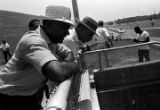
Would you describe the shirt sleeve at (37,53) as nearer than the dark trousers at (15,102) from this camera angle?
Yes

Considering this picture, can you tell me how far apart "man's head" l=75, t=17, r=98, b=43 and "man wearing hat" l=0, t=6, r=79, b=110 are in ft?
5.98

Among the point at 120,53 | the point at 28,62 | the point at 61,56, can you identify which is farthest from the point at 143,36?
the point at 28,62

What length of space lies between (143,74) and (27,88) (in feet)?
7.68

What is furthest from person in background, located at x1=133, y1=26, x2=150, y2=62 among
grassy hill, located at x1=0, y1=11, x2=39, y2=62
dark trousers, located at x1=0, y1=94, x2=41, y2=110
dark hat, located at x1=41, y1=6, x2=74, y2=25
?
grassy hill, located at x1=0, y1=11, x2=39, y2=62

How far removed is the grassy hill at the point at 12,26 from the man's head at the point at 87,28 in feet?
63.4

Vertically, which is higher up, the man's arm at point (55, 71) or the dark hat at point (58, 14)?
the dark hat at point (58, 14)

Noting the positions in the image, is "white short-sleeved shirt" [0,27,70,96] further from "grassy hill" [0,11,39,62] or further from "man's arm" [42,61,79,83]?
"grassy hill" [0,11,39,62]

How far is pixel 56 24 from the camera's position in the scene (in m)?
2.54

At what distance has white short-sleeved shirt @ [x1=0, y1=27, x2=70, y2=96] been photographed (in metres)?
2.22

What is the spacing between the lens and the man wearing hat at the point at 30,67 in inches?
88.8

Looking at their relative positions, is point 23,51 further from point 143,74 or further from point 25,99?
point 143,74

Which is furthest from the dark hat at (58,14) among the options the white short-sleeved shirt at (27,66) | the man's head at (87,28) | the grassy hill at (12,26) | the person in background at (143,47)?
the grassy hill at (12,26)

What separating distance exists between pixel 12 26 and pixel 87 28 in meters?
23.0

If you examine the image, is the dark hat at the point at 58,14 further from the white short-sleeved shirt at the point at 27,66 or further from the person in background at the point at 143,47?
the person in background at the point at 143,47
